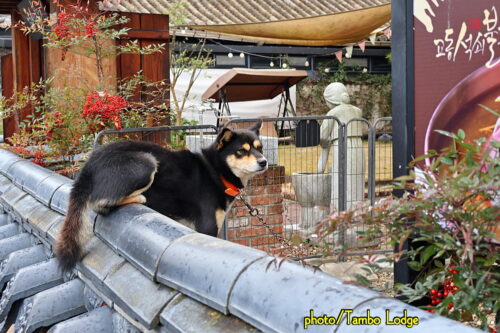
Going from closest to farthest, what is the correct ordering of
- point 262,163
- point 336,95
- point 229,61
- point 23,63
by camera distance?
point 262,163, point 23,63, point 336,95, point 229,61

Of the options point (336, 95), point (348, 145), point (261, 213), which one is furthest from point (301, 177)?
point (336, 95)

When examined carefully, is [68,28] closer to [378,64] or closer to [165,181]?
[165,181]

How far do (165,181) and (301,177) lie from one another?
428 centimetres

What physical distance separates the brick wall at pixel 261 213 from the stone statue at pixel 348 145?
104 centimetres

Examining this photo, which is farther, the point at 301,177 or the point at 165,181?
the point at 301,177

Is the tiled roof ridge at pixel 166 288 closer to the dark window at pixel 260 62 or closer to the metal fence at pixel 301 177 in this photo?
the metal fence at pixel 301 177

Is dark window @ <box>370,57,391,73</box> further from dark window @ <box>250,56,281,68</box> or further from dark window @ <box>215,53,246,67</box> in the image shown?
dark window @ <box>215,53,246,67</box>

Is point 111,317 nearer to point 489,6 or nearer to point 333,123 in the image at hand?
point 489,6

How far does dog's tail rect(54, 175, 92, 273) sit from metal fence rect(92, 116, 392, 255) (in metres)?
2.20

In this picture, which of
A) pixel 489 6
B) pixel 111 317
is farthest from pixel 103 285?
pixel 489 6

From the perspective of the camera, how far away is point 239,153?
14.9 feet

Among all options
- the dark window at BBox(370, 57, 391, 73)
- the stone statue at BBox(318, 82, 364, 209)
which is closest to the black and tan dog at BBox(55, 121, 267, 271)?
the stone statue at BBox(318, 82, 364, 209)

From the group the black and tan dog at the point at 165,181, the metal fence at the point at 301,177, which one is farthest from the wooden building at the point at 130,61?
the black and tan dog at the point at 165,181

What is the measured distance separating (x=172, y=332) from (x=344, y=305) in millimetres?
523
